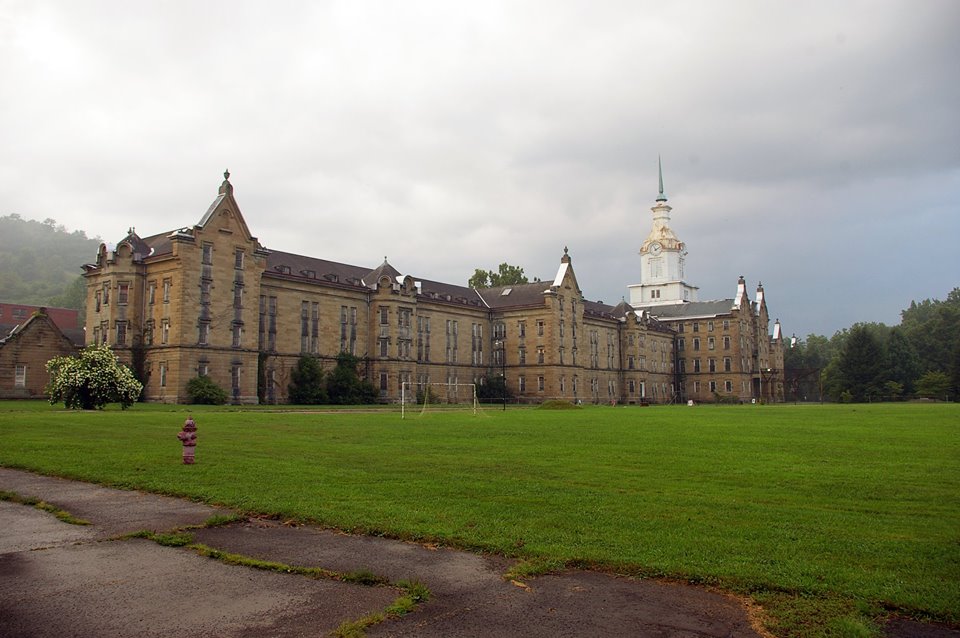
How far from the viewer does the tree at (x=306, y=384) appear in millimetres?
70438

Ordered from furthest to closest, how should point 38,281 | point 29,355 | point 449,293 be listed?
1. point 38,281
2. point 449,293
3. point 29,355

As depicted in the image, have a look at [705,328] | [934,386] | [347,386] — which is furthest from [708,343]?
[347,386]

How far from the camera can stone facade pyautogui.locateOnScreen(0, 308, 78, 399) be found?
197 ft

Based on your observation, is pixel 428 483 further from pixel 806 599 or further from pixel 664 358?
pixel 664 358

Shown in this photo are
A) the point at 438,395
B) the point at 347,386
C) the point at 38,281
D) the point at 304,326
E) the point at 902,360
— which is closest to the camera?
the point at 347,386

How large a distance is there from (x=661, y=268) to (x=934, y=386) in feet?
160

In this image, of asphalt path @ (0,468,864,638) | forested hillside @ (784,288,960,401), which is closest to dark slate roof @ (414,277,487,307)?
forested hillside @ (784,288,960,401)

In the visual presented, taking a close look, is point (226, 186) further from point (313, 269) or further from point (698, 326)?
point (698, 326)

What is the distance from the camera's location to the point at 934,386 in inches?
4336

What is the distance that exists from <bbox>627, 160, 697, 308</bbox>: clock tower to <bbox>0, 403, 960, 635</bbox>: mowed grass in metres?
114

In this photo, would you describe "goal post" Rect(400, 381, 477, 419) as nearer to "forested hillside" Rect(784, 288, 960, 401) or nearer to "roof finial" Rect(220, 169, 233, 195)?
"roof finial" Rect(220, 169, 233, 195)

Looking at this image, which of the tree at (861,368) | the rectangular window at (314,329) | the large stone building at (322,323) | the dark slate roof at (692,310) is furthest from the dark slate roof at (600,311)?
the rectangular window at (314,329)

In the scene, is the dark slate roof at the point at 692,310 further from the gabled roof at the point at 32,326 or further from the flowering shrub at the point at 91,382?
the flowering shrub at the point at 91,382

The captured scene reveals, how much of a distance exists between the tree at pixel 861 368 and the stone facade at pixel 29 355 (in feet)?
358
